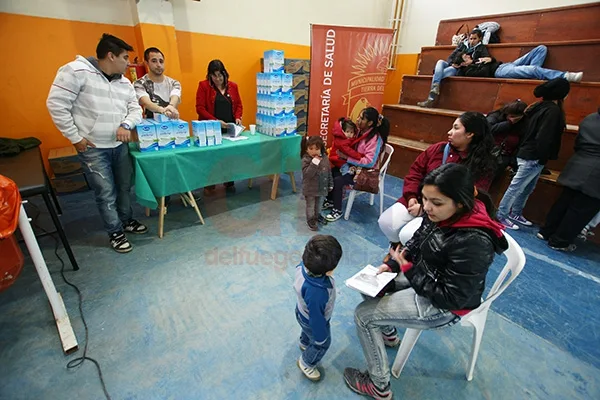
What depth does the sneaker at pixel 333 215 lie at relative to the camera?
296 centimetres

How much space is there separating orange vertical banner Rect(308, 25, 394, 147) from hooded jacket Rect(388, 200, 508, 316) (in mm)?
2703

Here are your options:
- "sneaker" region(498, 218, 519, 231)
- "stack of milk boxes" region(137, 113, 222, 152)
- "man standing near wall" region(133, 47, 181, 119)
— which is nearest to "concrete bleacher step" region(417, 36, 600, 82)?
"sneaker" region(498, 218, 519, 231)

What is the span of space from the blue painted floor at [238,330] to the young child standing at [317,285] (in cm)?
38

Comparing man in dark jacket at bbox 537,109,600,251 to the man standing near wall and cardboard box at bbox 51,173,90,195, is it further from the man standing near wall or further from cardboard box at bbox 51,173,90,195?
cardboard box at bbox 51,173,90,195

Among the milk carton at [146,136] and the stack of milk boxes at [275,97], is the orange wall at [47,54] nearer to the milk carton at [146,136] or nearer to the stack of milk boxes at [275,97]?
the stack of milk boxes at [275,97]

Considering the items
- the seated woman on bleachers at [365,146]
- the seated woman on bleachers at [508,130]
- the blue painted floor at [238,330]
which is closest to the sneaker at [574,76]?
the seated woman on bleachers at [508,130]

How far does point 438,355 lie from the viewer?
1.56 meters

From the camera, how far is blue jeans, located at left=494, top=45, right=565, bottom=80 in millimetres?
3439

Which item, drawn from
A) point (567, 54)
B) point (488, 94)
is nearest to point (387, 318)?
point (488, 94)

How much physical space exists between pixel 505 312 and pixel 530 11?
4.45 meters

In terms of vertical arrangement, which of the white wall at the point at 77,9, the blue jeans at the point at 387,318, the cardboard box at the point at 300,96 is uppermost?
the white wall at the point at 77,9

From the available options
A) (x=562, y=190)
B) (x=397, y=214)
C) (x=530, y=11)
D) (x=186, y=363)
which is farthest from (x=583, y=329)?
(x=530, y=11)

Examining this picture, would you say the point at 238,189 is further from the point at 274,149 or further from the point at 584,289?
the point at 584,289

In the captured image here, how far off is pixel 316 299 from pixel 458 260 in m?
0.56
